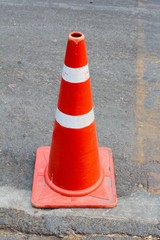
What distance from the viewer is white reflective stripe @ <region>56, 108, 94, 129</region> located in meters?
2.88

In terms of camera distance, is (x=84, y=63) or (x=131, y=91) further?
(x=131, y=91)

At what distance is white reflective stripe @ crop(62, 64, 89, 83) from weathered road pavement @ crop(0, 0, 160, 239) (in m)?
0.91

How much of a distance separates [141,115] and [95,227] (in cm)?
155

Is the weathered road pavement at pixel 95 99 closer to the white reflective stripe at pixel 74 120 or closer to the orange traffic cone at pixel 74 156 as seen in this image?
the orange traffic cone at pixel 74 156

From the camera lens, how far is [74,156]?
2.97m

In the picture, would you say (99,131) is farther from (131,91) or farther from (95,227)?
(95,227)

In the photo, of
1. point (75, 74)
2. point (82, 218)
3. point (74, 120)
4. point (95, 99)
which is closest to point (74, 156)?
point (74, 120)

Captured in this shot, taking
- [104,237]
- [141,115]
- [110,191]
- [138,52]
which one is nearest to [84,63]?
[110,191]

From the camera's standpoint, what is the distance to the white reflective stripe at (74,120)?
113 inches

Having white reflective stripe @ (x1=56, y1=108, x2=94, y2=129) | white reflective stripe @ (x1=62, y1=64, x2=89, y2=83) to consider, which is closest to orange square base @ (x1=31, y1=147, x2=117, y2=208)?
white reflective stripe @ (x1=56, y1=108, x2=94, y2=129)

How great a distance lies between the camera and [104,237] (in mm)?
2773

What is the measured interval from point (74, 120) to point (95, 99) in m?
1.44

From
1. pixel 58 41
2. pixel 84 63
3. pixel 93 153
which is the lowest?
pixel 58 41

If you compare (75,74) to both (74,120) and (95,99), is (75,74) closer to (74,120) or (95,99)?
(74,120)
